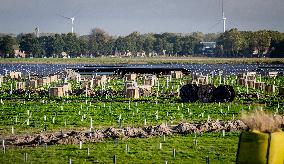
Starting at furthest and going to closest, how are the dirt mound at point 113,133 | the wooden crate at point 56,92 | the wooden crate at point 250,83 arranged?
the wooden crate at point 250,83, the wooden crate at point 56,92, the dirt mound at point 113,133

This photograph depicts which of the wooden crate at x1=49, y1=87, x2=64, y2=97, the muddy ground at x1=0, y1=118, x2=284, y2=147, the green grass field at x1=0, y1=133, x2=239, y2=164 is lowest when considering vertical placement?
the green grass field at x1=0, y1=133, x2=239, y2=164

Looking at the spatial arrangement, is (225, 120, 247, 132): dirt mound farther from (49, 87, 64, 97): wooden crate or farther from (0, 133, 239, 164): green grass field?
(49, 87, 64, 97): wooden crate

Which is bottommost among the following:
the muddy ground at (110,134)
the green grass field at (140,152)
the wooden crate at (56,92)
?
the green grass field at (140,152)

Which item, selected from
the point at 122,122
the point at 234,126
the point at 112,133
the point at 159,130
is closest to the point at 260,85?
the point at 234,126

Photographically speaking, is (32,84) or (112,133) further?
(32,84)

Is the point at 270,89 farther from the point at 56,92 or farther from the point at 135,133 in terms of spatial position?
the point at 135,133

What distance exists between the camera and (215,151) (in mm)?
21875

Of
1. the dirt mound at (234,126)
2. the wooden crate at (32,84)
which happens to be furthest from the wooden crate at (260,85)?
the wooden crate at (32,84)

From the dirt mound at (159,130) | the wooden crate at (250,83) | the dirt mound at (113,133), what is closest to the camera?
the dirt mound at (113,133)

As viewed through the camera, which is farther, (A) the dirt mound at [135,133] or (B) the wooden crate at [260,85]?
(B) the wooden crate at [260,85]

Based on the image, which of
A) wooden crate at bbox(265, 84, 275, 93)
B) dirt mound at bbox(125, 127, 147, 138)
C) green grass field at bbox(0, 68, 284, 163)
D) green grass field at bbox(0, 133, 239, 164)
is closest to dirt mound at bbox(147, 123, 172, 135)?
dirt mound at bbox(125, 127, 147, 138)

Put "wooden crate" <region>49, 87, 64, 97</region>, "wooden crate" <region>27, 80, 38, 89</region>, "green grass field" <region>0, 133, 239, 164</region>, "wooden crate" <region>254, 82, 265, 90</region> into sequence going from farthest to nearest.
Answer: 1. "wooden crate" <region>27, 80, 38, 89</region>
2. "wooden crate" <region>254, 82, 265, 90</region>
3. "wooden crate" <region>49, 87, 64, 97</region>
4. "green grass field" <region>0, 133, 239, 164</region>

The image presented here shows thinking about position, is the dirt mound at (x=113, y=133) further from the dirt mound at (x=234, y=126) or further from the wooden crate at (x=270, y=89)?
the wooden crate at (x=270, y=89)

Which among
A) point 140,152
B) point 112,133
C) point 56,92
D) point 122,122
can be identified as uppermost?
point 56,92
